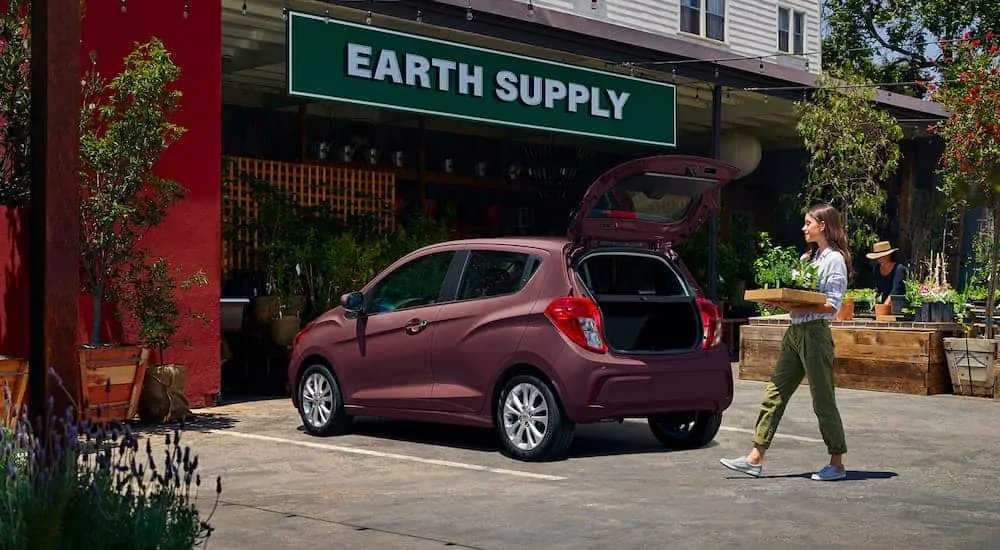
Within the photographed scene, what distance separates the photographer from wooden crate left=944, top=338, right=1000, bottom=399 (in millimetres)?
14344

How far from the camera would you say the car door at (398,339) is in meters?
10.4

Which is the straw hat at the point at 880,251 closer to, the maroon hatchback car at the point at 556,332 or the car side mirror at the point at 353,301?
the maroon hatchback car at the point at 556,332

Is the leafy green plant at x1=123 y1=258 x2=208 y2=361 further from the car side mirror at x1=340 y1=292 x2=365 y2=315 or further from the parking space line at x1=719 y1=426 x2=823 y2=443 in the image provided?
the parking space line at x1=719 y1=426 x2=823 y2=443

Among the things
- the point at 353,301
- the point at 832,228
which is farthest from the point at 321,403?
the point at 832,228

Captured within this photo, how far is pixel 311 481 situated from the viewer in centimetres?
879

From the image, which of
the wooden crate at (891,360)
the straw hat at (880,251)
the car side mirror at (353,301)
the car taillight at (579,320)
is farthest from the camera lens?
the straw hat at (880,251)

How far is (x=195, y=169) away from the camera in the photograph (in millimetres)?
12898

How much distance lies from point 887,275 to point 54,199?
12.8m

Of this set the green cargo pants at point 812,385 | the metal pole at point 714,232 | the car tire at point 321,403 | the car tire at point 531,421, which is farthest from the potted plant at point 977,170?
the car tire at point 321,403

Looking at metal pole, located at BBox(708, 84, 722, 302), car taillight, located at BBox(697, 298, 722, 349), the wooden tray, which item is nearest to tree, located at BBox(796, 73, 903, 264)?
metal pole, located at BBox(708, 84, 722, 302)

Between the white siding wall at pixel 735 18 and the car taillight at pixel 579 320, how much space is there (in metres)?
17.0

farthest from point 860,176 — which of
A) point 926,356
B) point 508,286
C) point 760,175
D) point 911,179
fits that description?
point 508,286

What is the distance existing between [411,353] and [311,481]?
1909 mm

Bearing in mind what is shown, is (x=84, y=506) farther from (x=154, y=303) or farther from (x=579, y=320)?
(x=154, y=303)
